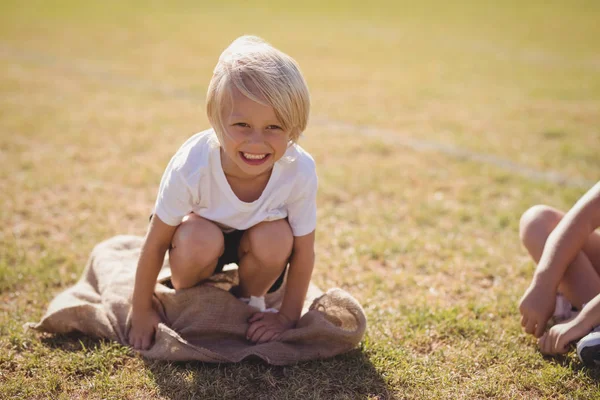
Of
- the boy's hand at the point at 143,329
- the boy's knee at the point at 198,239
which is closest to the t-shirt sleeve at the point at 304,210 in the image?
the boy's knee at the point at 198,239

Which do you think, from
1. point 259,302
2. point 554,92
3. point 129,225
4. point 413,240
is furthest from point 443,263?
point 554,92

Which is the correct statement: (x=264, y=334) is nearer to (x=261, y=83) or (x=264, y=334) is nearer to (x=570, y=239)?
(x=261, y=83)

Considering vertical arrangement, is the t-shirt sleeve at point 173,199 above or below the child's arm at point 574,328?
above

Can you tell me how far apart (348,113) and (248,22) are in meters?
11.4

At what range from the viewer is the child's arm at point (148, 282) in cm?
248

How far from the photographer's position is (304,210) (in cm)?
256

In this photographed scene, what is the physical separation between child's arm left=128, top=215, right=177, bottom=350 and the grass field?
0.39 ft

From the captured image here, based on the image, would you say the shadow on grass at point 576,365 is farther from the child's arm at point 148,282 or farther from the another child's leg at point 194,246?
the child's arm at point 148,282

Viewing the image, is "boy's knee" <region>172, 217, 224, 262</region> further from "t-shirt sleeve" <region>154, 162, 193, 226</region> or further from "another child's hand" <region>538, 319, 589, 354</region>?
"another child's hand" <region>538, 319, 589, 354</region>

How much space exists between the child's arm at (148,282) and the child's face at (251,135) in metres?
0.44

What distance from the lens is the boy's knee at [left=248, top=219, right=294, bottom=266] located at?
8.32 ft

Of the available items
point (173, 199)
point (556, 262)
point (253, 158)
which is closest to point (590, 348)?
point (556, 262)

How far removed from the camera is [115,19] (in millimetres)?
16844

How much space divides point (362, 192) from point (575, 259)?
2.07 m
